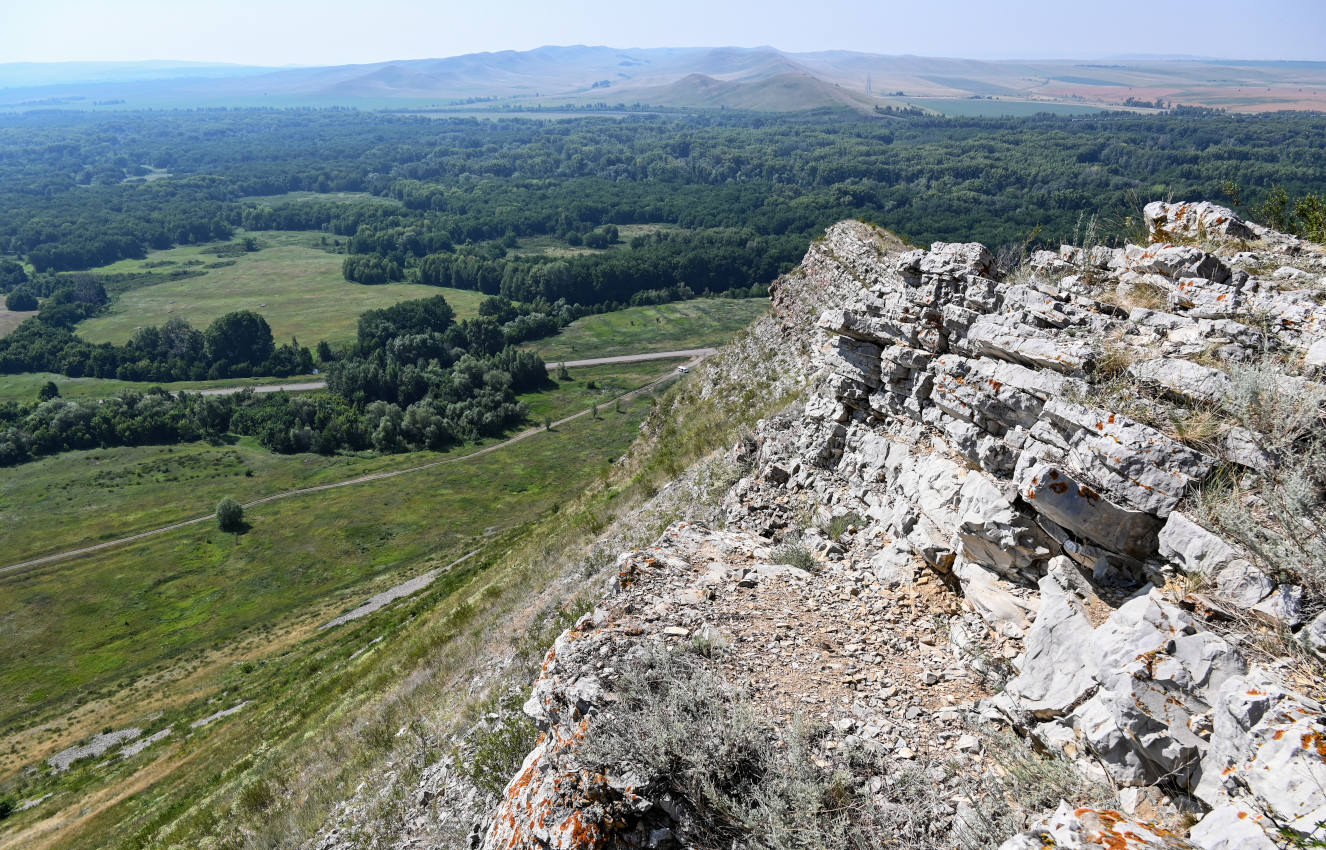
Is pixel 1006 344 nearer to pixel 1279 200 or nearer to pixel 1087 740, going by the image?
pixel 1087 740

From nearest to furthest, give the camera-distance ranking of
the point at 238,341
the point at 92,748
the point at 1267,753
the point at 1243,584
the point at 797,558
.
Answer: the point at 1267,753 < the point at 1243,584 < the point at 797,558 < the point at 92,748 < the point at 238,341

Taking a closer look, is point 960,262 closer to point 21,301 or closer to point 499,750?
point 499,750

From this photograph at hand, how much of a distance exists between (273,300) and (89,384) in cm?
4979

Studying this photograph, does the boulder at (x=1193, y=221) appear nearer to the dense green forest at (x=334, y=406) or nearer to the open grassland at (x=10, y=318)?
the dense green forest at (x=334, y=406)

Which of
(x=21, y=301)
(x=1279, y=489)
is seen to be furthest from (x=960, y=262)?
(x=21, y=301)

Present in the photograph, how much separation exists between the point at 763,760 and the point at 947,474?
6.55 m

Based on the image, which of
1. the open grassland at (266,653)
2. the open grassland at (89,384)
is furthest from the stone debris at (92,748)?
the open grassland at (89,384)

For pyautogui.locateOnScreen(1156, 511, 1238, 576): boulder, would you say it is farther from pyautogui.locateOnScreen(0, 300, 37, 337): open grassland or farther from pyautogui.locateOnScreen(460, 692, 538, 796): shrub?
pyautogui.locateOnScreen(0, 300, 37, 337): open grassland

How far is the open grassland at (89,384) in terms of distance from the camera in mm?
118519

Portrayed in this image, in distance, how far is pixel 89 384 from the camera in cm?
12425

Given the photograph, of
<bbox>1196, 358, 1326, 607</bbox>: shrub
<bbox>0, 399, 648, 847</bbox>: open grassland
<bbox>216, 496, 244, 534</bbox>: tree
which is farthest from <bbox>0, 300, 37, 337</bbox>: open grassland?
<bbox>1196, 358, 1326, 607</bbox>: shrub

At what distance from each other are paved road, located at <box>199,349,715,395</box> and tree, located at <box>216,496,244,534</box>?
53.0 metres

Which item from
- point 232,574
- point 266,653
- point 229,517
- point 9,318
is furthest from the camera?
point 9,318

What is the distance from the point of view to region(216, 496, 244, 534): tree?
2864 inches
